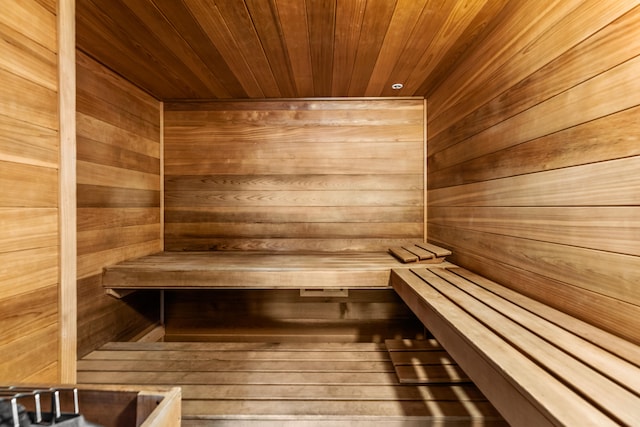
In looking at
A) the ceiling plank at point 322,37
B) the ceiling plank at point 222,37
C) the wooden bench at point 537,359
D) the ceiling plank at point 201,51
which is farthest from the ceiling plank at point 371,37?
the wooden bench at point 537,359

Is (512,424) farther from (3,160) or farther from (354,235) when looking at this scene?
(354,235)

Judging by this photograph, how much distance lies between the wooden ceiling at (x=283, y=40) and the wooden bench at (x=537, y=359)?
4.48ft

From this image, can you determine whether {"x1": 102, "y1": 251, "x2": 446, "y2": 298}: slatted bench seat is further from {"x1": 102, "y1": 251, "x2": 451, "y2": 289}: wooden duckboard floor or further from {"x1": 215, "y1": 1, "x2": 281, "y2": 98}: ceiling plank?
{"x1": 215, "y1": 1, "x2": 281, "y2": 98}: ceiling plank

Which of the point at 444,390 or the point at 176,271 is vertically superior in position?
the point at 176,271

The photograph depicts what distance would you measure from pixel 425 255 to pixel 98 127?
2.30 m

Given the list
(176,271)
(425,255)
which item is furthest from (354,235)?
(176,271)

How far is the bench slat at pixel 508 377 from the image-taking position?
0.58 m

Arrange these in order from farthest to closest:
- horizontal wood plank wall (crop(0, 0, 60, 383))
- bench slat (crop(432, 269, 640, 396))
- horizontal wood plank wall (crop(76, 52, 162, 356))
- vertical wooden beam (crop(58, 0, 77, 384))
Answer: horizontal wood plank wall (crop(76, 52, 162, 356)), vertical wooden beam (crop(58, 0, 77, 384)), horizontal wood plank wall (crop(0, 0, 60, 383)), bench slat (crop(432, 269, 640, 396))

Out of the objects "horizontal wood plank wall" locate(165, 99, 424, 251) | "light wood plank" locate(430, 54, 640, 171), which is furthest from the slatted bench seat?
"light wood plank" locate(430, 54, 640, 171)

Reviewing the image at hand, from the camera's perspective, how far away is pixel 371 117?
2514 mm

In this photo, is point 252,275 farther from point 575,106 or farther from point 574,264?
point 575,106

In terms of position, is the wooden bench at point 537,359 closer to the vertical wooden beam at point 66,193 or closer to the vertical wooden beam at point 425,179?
the vertical wooden beam at point 425,179

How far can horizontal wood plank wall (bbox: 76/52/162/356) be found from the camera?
1792mm

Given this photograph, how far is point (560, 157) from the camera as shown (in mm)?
1107
